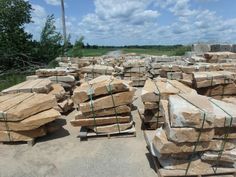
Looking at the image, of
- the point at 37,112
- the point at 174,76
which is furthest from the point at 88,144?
the point at 174,76

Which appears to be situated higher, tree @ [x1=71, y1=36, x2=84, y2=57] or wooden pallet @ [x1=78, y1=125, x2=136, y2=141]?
tree @ [x1=71, y1=36, x2=84, y2=57]

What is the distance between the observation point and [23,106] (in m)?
6.42

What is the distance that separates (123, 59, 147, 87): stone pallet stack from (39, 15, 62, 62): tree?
8355 mm

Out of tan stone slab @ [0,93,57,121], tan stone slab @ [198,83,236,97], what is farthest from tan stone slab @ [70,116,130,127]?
tan stone slab @ [198,83,236,97]

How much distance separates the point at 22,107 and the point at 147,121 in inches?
112

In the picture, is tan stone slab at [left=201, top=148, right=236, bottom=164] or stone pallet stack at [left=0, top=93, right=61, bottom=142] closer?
tan stone slab at [left=201, top=148, right=236, bottom=164]

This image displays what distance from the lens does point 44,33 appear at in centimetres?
2086

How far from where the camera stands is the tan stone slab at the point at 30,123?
6.21m

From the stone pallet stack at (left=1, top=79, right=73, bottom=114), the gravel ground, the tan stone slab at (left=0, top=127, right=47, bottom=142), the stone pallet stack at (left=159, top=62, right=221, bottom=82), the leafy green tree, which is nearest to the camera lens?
the gravel ground

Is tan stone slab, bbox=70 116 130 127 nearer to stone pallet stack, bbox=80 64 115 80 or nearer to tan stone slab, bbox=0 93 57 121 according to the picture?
tan stone slab, bbox=0 93 57 121

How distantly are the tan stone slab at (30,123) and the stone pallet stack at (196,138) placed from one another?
2604 mm

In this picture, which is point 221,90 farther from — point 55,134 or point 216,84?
point 55,134

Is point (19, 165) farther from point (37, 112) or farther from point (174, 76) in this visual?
point (174, 76)

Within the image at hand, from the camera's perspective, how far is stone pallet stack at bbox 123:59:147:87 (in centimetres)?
1364
